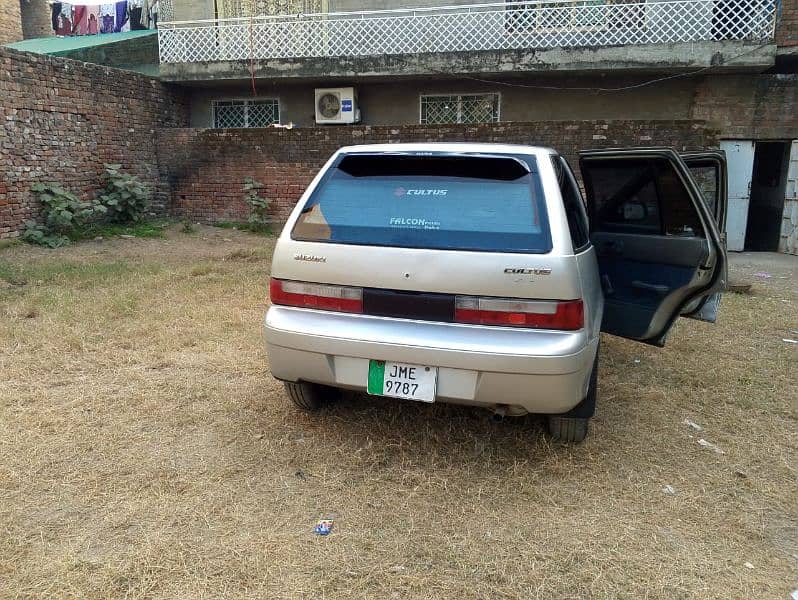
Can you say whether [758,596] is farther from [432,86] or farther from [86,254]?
[432,86]

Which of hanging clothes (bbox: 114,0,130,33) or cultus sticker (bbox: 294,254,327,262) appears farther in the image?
hanging clothes (bbox: 114,0,130,33)

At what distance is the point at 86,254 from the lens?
8.52 meters

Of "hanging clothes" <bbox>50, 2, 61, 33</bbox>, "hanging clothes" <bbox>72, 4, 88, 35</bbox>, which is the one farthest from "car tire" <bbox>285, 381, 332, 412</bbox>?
"hanging clothes" <bbox>50, 2, 61, 33</bbox>

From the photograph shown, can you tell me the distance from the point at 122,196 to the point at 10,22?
11593mm

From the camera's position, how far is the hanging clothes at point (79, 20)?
18109 mm

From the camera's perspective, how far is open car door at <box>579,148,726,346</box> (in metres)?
3.53

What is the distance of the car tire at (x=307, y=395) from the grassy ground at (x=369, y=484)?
0.09m

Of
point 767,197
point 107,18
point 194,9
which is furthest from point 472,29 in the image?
point 107,18

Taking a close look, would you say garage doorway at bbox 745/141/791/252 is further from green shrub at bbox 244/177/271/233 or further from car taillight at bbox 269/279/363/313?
car taillight at bbox 269/279/363/313

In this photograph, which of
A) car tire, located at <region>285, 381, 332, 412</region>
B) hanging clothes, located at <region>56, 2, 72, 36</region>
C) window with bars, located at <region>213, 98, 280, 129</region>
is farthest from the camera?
hanging clothes, located at <region>56, 2, 72, 36</region>

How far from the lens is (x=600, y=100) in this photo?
11.8 meters

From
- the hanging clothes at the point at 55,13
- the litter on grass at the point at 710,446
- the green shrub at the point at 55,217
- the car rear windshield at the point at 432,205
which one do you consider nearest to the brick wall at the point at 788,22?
the litter on grass at the point at 710,446

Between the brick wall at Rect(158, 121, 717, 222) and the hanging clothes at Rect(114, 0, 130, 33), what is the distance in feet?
28.6

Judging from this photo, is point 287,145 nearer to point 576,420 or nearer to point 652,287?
point 652,287
